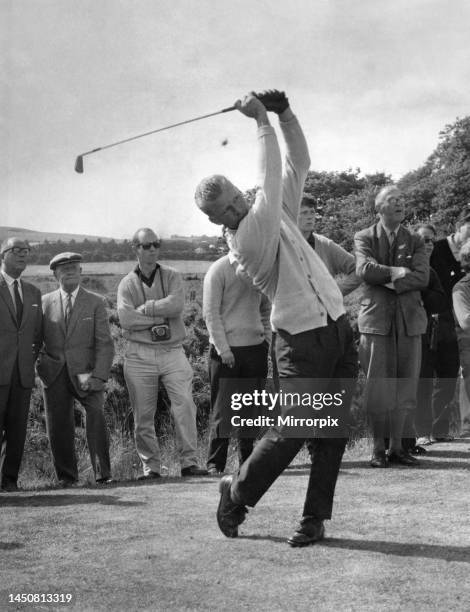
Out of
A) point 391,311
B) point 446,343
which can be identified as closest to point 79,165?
point 391,311

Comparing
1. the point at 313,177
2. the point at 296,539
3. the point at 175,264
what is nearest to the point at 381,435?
the point at 296,539

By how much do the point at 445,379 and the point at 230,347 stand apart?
2486 mm

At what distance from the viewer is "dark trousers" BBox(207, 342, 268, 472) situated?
7832mm

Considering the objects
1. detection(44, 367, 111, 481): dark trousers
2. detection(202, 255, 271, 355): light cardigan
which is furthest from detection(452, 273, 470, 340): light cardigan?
detection(44, 367, 111, 481): dark trousers

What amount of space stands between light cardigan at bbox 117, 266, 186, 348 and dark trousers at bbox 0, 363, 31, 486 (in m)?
1.07

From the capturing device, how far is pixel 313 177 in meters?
59.0

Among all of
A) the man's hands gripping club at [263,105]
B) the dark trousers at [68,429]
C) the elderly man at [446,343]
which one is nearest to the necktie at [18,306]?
the dark trousers at [68,429]

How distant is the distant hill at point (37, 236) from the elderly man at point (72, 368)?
41cm

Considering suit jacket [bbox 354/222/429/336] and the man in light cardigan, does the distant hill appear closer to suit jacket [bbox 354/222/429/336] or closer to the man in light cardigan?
the man in light cardigan

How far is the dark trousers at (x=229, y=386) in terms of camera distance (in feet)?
25.7

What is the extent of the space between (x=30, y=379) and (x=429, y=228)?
427 centimetres

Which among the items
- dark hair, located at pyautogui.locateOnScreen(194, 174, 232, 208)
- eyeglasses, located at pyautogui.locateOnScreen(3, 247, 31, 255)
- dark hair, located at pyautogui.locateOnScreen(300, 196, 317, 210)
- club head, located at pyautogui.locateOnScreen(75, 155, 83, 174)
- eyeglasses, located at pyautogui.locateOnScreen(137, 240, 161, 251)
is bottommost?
eyeglasses, located at pyautogui.locateOnScreen(3, 247, 31, 255)

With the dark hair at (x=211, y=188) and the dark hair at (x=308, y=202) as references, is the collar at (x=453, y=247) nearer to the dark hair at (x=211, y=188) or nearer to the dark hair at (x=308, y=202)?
the dark hair at (x=308, y=202)

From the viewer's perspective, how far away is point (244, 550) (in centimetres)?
486
